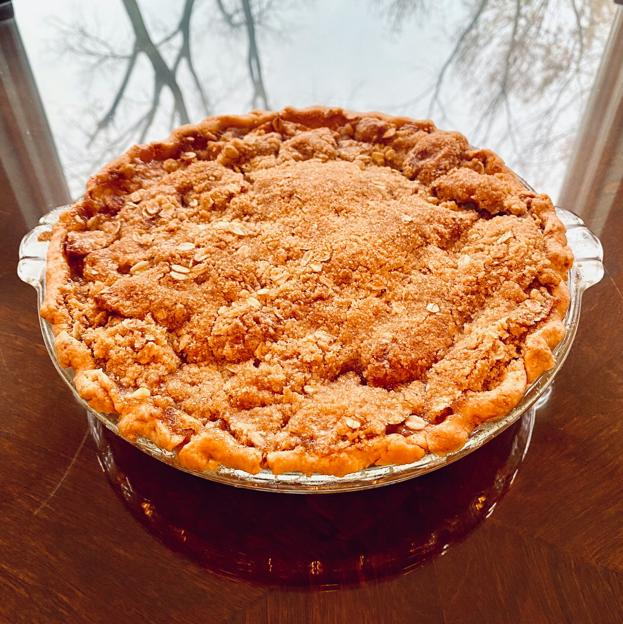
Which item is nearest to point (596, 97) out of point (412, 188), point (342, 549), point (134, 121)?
point (412, 188)

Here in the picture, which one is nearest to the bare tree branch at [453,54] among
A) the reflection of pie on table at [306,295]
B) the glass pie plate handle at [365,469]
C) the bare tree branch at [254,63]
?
the bare tree branch at [254,63]

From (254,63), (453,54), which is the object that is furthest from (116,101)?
(453,54)

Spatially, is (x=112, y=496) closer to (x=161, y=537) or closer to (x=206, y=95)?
(x=161, y=537)

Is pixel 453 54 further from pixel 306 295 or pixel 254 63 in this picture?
pixel 306 295

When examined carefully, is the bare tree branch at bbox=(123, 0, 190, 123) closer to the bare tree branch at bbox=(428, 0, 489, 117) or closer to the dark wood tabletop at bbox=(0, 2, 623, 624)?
the bare tree branch at bbox=(428, 0, 489, 117)

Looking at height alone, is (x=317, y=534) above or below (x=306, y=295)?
below

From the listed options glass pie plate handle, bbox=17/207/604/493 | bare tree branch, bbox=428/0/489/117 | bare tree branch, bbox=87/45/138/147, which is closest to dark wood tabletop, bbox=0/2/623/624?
glass pie plate handle, bbox=17/207/604/493
